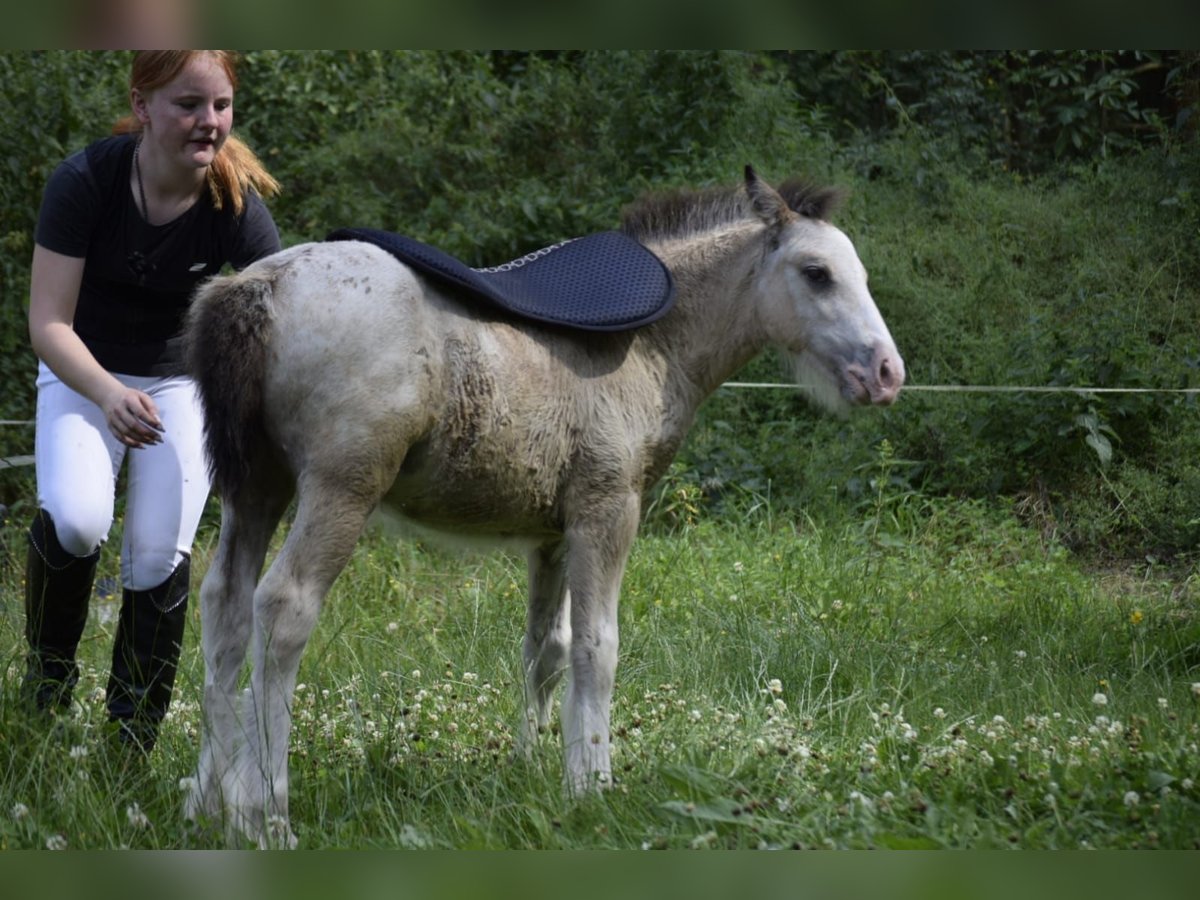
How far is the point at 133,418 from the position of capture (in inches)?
136

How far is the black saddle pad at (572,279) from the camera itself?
149 inches

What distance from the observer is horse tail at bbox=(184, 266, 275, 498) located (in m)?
3.50

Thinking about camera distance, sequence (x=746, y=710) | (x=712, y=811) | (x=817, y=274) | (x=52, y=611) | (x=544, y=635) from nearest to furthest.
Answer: (x=712, y=811), (x=52, y=611), (x=817, y=274), (x=544, y=635), (x=746, y=710)

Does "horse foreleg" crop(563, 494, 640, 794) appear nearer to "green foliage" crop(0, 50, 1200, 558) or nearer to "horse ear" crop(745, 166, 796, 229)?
"horse ear" crop(745, 166, 796, 229)

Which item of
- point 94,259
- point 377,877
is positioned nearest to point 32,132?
point 94,259

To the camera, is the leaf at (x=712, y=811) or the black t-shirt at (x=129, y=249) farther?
the black t-shirt at (x=129, y=249)

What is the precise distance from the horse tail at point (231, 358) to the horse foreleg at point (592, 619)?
40.4 inches

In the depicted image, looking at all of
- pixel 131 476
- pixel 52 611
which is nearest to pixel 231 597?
pixel 131 476

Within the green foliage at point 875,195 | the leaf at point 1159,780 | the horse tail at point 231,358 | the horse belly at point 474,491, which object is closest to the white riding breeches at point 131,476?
the horse tail at point 231,358

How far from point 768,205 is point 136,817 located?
265 centimetres

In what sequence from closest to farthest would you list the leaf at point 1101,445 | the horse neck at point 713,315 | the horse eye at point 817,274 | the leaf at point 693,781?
the leaf at point 693,781, the horse eye at point 817,274, the horse neck at point 713,315, the leaf at point 1101,445

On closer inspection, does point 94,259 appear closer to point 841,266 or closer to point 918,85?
point 841,266

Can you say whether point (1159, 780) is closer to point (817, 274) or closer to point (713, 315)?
point (817, 274)

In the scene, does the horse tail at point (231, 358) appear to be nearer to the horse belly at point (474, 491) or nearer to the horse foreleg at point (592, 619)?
the horse belly at point (474, 491)
